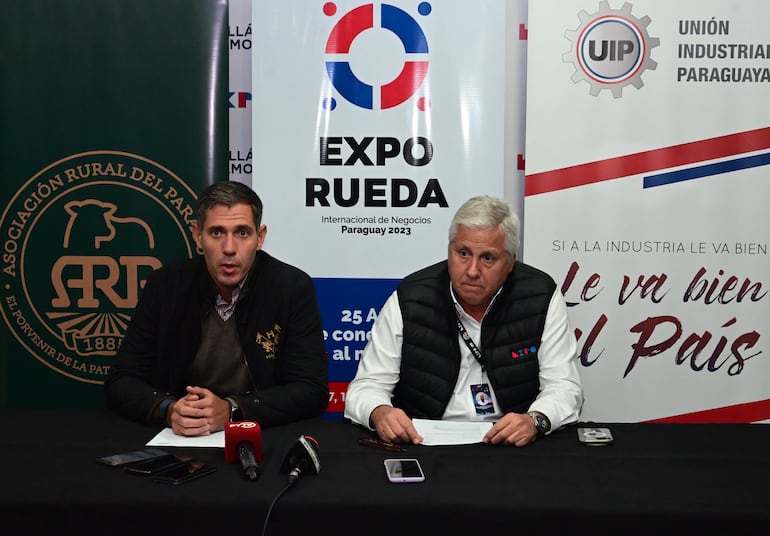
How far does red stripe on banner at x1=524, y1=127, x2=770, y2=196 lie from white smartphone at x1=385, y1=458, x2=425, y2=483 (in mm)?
1909

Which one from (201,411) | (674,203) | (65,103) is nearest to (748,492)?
(201,411)

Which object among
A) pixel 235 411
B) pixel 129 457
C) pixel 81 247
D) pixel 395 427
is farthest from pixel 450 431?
pixel 81 247

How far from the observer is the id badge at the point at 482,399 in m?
2.26

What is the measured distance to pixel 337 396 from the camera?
11.1 feet

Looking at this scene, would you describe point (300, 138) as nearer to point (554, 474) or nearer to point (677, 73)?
point (677, 73)

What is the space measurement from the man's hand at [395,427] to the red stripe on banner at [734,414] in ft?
6.17

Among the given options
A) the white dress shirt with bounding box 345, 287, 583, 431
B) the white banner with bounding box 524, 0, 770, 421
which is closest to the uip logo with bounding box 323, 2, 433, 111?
the white banner with bounding box 524, 0, 770, 421

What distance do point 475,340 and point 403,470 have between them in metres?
0.84

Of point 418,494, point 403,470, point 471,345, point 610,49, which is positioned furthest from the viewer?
point 610,49

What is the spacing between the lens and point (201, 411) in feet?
6.06

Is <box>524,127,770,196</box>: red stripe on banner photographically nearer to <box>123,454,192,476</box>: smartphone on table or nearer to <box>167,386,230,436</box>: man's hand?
<box>167,386,230,436</box>: man's hand

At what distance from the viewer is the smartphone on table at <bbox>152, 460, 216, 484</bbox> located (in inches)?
58.7

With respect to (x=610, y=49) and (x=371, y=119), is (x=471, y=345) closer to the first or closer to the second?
(x=371, y=119)

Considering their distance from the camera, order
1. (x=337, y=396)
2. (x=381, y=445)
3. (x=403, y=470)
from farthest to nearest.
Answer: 1. (x=337, y=396)
2. (x=381, y=445)
3. (x=403, y=470)
